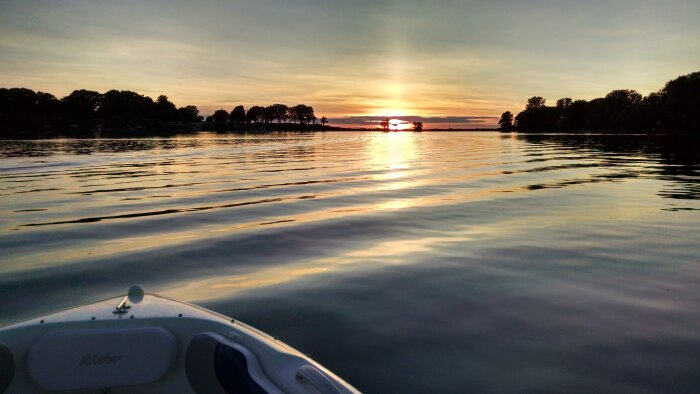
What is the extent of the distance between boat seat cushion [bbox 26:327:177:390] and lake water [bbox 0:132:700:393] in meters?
1.92

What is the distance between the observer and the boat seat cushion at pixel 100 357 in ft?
11.8

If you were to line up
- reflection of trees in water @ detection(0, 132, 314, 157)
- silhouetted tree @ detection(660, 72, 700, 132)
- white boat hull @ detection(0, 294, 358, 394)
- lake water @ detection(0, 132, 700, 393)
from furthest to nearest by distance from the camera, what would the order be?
silhouetted tree @ detection(660, 72, 700, 132) → reflection of trees in water @ detection(0, 132, 314, 157) → lake water @ detection(0, 132, 700, 393) → white boat hull @ detection(0, 294, 358, 394)

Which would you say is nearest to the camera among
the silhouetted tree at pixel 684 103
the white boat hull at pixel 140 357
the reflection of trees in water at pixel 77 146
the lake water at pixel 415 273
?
the white boat hull at pixel 140 357

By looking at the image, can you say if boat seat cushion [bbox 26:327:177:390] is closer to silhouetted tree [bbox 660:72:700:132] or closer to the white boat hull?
the white boat hull

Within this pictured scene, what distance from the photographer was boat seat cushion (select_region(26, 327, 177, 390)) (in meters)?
3.61

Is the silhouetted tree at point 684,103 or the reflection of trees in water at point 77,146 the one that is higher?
the silhouetted tree at point 684,103

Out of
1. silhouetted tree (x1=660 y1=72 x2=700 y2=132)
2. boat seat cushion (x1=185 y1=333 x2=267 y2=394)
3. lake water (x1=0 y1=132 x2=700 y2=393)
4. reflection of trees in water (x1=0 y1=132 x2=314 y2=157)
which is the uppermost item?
silhouetted tree (x1=660 y1=72 x2=700 y2=132)

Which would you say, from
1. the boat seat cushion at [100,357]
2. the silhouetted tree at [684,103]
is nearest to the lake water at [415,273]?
the boat seat cushion at [100,357]

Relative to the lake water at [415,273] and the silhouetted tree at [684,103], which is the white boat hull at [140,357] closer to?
the lake water at [415,273]

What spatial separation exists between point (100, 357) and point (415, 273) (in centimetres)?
551

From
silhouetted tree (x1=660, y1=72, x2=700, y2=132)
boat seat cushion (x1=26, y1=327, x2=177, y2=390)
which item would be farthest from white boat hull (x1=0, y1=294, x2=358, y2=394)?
silhouetted tree (x1=660, y1=72, x2=700, y2=132)

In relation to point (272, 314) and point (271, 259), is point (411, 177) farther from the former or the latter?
point (272, 314)

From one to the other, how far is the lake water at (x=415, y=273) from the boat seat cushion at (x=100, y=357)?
6.31ft

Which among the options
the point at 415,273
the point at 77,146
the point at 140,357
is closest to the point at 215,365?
the point at 140,357
